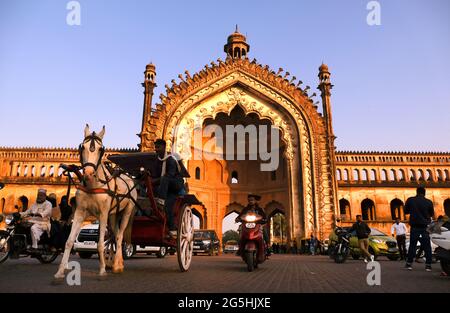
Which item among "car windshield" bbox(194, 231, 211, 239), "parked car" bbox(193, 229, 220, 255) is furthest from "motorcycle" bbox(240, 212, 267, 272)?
"car windshield" bbox(194, 231, 211, 239)

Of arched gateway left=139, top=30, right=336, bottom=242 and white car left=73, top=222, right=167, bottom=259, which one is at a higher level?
arched gateway left=139, top=30, right=336, bottom=242

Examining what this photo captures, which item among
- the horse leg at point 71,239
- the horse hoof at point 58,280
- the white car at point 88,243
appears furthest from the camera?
the white car at point 88,243

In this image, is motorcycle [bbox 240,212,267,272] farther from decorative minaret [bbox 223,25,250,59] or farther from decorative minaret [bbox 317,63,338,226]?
decorative minaret [bbox 223,25,250,59]

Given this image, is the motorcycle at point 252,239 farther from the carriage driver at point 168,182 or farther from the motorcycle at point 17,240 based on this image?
the motorcycle at point 17,240

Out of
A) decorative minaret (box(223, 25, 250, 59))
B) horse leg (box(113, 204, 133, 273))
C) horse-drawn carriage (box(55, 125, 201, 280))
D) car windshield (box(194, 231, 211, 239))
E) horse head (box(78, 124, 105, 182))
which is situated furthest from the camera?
decorative minaret (box(223, 25, 250, 59))

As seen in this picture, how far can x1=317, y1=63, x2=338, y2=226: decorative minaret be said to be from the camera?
76.6 feet

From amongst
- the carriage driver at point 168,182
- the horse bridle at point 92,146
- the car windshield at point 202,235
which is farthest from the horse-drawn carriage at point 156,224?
the car windshield at point 202,235

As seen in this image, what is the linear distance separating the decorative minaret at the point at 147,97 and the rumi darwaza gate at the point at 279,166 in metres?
0.08

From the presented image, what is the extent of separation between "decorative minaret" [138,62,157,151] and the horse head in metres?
17.7

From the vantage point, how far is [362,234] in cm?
1138

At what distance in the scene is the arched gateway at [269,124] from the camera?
23109mm

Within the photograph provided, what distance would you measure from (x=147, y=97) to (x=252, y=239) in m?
20.3
